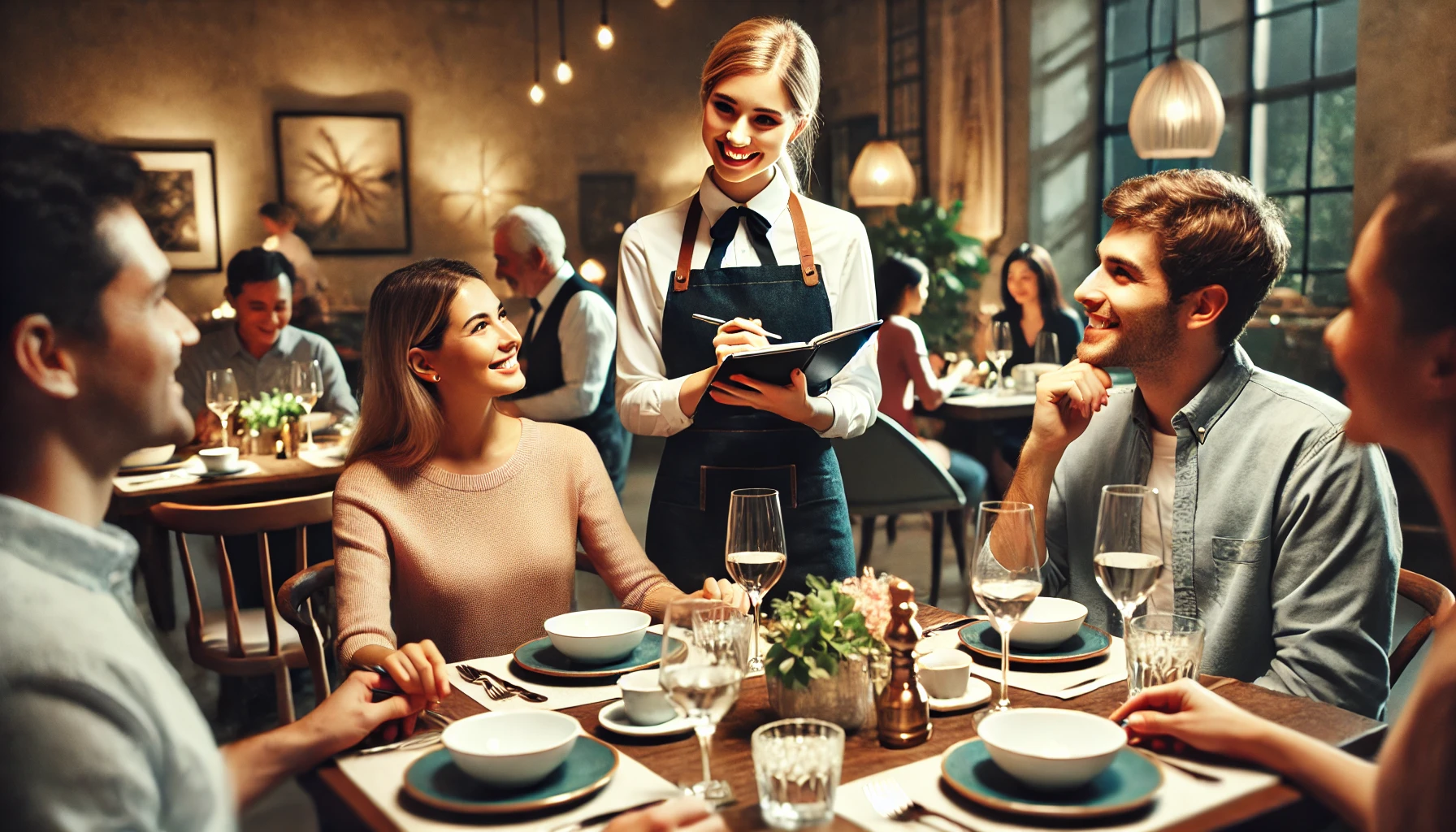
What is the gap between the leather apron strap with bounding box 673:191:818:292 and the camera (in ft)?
7.75

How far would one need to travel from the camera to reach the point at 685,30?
1148 centimetres

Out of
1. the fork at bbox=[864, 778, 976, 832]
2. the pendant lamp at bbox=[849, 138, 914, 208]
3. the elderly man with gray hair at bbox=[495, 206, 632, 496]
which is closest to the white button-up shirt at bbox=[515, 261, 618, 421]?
the elderly man with gray hair at bbox=[495, 206, 632, 496]

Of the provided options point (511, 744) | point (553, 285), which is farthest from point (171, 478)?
point (511, 744)

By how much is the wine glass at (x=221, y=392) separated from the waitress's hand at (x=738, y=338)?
2.31m

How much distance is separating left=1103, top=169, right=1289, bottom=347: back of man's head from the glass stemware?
3.06 m

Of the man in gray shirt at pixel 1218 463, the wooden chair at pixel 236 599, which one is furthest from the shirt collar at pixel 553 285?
the man in gray shirt at pixel 1218 463

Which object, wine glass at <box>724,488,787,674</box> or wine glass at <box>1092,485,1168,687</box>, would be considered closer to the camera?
wine glass at <box>1092,485,1168,687</box>

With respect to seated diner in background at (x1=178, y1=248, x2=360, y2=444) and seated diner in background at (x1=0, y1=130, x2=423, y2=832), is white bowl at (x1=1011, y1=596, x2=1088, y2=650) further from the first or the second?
seated diner in background at (x1=178, y1=248, x2=360, y2=444)

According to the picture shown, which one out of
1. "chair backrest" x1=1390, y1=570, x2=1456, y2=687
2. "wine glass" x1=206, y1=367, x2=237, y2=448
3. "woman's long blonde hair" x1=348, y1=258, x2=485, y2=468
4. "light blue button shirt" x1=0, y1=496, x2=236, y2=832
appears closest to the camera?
"light blue button shirt" x1=0, y1=496, x2=236, y2=832

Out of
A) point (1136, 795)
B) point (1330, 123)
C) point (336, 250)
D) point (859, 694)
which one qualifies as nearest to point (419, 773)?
point (859, 694)

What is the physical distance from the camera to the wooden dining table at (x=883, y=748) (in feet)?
3.87

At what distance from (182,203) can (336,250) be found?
4.30 feet

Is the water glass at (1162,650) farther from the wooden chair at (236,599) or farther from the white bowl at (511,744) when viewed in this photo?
the wooden chair at (236,599)

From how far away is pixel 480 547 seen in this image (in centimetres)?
205
